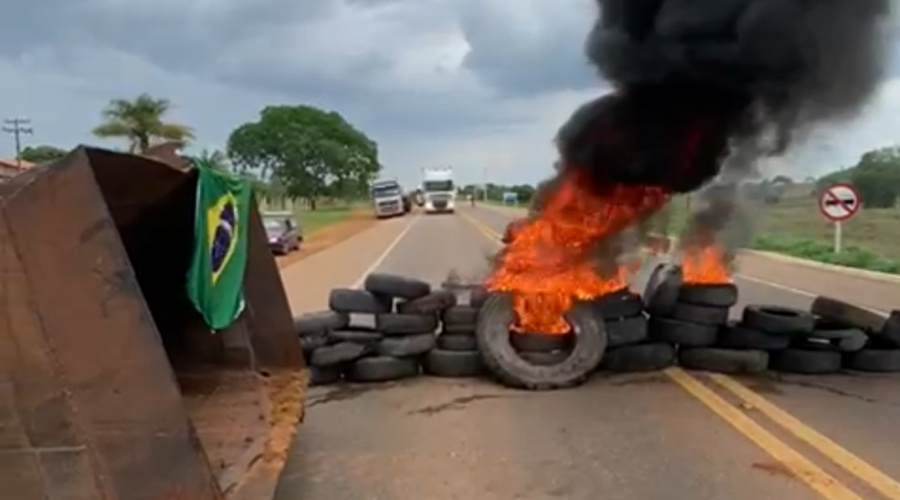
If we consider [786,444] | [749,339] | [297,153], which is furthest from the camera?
[297,153]

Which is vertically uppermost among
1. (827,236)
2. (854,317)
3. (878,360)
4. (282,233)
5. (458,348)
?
(854,317)

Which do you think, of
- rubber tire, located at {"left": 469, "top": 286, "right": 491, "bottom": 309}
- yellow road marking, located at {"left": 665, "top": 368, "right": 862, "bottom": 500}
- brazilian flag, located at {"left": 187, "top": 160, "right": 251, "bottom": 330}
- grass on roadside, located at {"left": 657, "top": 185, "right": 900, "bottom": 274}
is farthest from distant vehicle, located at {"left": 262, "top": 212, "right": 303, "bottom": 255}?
brazilian flag, located at {"left": 187, "top": 160, "right": 251, "bottom": 330}

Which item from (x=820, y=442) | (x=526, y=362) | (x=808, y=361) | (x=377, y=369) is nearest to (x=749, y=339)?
(x=808, y=361)

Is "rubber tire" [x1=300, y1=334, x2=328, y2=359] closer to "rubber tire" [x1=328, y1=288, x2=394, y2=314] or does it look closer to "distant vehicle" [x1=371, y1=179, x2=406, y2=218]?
"rubber tire" [x1=328, y1=288, x2=394, y2=314]

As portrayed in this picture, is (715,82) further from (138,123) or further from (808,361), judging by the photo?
(138,123)

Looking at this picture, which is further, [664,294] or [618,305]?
[664,294]

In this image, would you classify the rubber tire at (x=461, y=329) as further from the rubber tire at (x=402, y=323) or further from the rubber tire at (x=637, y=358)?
the rubber tire at (x=637, y=358)

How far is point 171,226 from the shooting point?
5750 millimetres

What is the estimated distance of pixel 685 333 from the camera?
8.57 metres

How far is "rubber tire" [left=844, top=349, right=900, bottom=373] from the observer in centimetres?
862

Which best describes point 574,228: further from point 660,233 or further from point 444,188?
point 444,188

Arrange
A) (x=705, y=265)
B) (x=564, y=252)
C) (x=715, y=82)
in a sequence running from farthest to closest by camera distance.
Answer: (x=705, y=265) → (x=715, y=82) → (x=564, y=252)

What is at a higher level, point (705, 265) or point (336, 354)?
point (705, 265)

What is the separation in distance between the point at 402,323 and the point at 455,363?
631 millimetres
